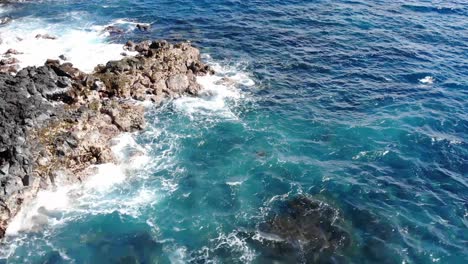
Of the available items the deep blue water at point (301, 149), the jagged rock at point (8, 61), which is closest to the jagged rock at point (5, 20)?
the deep blue water at point (301, 149)

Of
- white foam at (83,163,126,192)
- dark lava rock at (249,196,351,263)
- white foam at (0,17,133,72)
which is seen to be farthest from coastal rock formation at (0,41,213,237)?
dark lava rock at (249,196,351,263)

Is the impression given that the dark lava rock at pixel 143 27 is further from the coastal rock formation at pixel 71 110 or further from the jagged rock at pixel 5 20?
the jagged rock at pixel 5 20

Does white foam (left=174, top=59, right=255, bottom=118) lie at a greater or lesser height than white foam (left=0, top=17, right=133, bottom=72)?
lesser

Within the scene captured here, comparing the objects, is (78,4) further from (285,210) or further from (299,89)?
(285,210)

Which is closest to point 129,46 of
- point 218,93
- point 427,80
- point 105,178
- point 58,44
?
point 58,44

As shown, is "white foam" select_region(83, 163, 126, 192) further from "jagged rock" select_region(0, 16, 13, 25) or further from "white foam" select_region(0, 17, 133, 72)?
"jagged rock" select_region(0, 16, 13, 25)

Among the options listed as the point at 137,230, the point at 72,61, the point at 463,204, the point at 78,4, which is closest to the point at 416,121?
the point at 463,204

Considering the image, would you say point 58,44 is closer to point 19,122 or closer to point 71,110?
point 71,110
